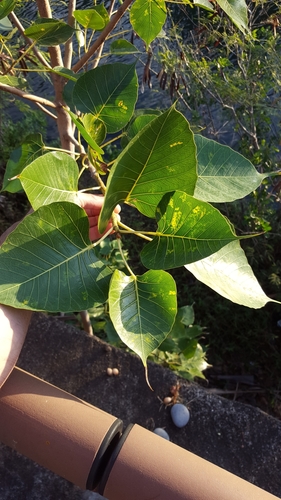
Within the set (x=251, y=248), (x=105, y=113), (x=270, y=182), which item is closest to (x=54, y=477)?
(x=105, y=113)

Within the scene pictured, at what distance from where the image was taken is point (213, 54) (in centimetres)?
264

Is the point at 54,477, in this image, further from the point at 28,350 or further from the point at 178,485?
the point at 178,485

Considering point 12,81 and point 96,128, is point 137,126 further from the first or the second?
point 12,81

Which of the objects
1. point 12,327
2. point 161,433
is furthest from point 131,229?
point 161,433

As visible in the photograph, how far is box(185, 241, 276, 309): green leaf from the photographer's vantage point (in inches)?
21.0

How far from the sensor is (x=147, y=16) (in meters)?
0.70

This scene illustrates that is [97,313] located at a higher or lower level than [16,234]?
lower

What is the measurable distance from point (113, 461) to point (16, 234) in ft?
1.35

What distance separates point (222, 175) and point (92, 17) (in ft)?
1.14

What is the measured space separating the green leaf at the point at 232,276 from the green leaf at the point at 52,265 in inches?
5.2

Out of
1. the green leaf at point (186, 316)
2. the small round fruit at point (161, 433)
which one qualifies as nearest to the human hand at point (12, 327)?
the small round fruit at point (161, 433)

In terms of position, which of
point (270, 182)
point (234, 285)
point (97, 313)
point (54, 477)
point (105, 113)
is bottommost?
point (270, 182)

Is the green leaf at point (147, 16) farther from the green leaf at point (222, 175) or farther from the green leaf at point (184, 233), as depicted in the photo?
the green leaf at point (184, 233)

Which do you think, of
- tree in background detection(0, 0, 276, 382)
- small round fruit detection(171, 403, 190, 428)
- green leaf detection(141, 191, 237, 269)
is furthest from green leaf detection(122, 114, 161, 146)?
small round fruit detection(171, 403, 190, 428)
